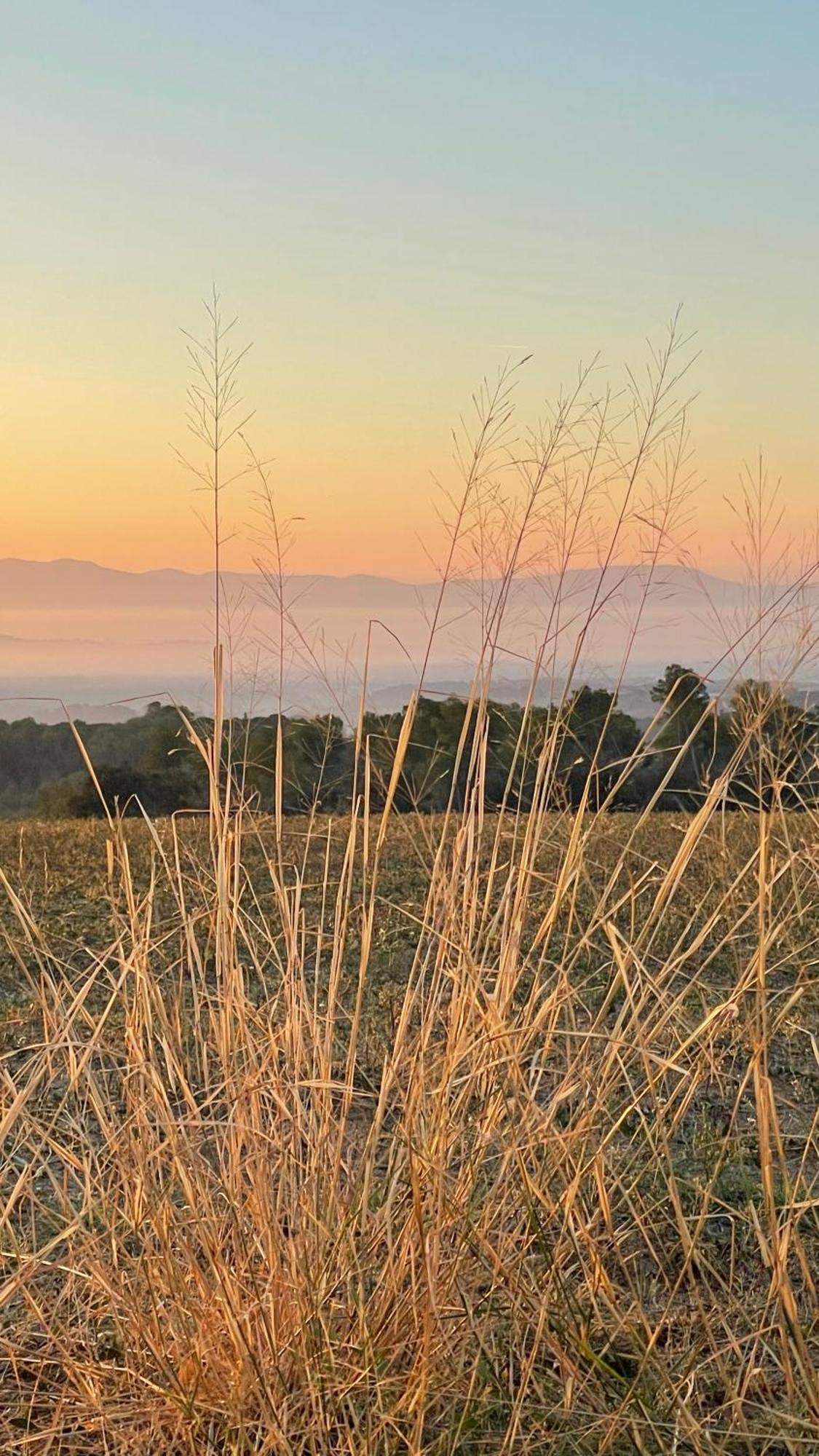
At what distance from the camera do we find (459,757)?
203cm

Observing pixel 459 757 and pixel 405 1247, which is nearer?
pixel 405 1247

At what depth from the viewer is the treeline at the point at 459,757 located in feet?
6.96

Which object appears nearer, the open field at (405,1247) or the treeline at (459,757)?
the open field at (405,1247)

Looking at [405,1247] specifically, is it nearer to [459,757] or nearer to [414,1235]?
[414,1235]

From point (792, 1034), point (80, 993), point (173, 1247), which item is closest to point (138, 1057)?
point (80, 993)

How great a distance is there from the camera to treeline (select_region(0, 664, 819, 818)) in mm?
A: 2121

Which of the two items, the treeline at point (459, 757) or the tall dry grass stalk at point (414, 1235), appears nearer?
the tall dry grass stalk at point (414, 1235)

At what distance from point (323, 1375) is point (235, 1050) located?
17.0 inches

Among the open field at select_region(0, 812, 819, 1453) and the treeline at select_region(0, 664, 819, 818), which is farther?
the treeline at select_region(0, 664, 819, 818)

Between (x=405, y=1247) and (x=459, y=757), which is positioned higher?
(x=459, y=757)

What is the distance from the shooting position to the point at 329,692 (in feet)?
7.11

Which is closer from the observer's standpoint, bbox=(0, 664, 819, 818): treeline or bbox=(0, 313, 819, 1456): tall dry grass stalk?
bbox=(0, 313, 819, 1456): tall dry grass stalk

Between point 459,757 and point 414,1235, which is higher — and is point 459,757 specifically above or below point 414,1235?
above

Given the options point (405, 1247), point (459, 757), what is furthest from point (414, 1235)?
point (459, 757)
